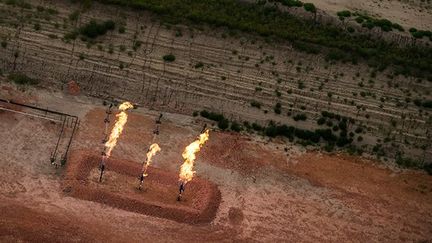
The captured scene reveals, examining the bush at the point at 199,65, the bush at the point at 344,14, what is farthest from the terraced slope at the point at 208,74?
the bush at the point at 344,14

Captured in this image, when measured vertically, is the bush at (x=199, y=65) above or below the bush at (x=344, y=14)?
below

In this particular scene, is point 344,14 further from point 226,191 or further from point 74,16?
point 74,16

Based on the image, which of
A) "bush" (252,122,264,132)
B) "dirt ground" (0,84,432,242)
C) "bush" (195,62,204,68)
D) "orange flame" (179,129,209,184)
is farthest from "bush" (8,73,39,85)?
"bush" (252,122,264,132)

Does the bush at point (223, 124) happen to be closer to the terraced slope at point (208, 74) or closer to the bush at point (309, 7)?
the terraced slope at point (208, 74)

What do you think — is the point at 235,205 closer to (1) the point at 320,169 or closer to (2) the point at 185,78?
(1) the point at 320,169

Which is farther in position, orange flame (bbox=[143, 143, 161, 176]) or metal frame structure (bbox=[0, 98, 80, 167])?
metal frame structure (bbox=[0, 98, 80, 167])

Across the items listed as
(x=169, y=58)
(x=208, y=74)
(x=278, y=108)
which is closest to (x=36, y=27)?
(x=169, y=58)

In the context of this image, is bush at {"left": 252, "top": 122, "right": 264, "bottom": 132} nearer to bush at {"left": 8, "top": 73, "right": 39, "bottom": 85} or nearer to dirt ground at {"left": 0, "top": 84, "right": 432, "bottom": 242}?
dirt ground at {"left": 0, "top": 84, "right": 432, "bottom": 242}
